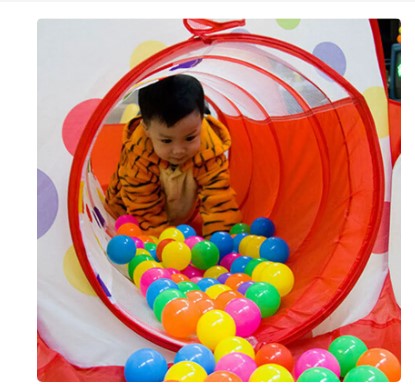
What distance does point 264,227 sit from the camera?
198 centimetres

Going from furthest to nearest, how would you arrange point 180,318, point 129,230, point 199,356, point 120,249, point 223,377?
1. point 129,230
2. point 120,249
3. point 180,318
4. point 199,356
5. point 223,377

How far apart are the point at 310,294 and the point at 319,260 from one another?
13 cm

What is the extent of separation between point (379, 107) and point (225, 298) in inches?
22.6

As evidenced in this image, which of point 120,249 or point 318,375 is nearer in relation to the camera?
point 318,375

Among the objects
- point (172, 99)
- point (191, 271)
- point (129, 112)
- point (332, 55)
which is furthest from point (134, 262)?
point (129, 112)

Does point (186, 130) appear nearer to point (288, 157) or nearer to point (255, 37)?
point (288, 157)

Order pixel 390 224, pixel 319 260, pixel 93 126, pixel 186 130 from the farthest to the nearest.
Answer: pixel 186 130 → pixel 319 260 → pixel 390 224 → pixel 93 126

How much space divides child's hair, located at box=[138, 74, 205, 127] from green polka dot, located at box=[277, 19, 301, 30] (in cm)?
60

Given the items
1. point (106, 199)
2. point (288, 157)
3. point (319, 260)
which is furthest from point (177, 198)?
point (319, 260)

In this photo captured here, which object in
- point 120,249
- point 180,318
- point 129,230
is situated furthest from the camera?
point 129,230

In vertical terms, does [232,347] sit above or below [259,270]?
below

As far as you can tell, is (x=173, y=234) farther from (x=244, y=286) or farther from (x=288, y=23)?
(x=288, y=23)

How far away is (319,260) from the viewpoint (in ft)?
5.21

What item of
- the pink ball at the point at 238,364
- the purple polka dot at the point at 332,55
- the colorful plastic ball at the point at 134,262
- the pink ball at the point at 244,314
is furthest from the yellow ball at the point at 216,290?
the purple polka dot at the point at 332,55
